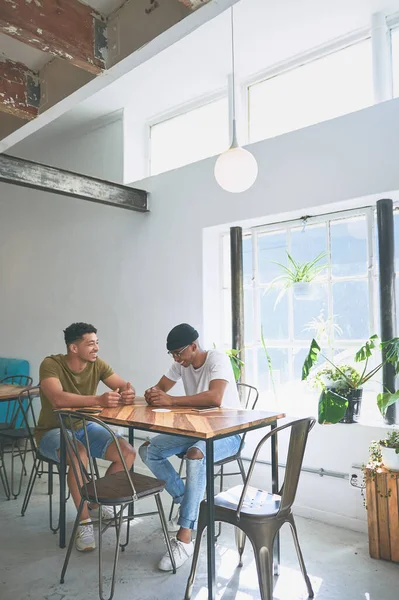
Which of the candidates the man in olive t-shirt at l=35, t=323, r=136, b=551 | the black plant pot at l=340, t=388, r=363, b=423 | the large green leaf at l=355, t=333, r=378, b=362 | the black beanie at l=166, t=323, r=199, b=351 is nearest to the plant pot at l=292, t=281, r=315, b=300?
the large green leaf at l=355, t=333, r=378, b=362

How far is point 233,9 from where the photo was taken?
10.7ft

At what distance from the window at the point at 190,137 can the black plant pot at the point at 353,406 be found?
2.25m

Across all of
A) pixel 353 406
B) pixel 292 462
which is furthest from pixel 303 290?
pixel 292 462

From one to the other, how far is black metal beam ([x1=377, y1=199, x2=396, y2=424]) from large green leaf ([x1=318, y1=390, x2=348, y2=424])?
0.33 m

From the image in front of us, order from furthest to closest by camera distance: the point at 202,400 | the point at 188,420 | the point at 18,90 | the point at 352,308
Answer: the point at 352,308, the point at 202,400, the point at 188,420, the point at 18,90

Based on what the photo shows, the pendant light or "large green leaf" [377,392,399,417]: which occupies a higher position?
the pendant light

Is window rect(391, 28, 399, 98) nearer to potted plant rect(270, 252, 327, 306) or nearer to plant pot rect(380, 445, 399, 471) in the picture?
potted plant rect(270, 252, 327, 306)

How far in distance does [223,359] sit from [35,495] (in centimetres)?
201

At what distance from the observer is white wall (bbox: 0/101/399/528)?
321 cm

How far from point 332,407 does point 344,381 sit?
22 centimetres

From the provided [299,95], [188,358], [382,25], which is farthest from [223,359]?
[382,25]

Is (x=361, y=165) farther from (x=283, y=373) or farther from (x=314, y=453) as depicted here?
(x=314, y=453)

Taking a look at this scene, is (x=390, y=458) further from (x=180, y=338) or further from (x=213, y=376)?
(x=180, y=338)

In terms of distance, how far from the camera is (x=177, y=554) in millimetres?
2562
